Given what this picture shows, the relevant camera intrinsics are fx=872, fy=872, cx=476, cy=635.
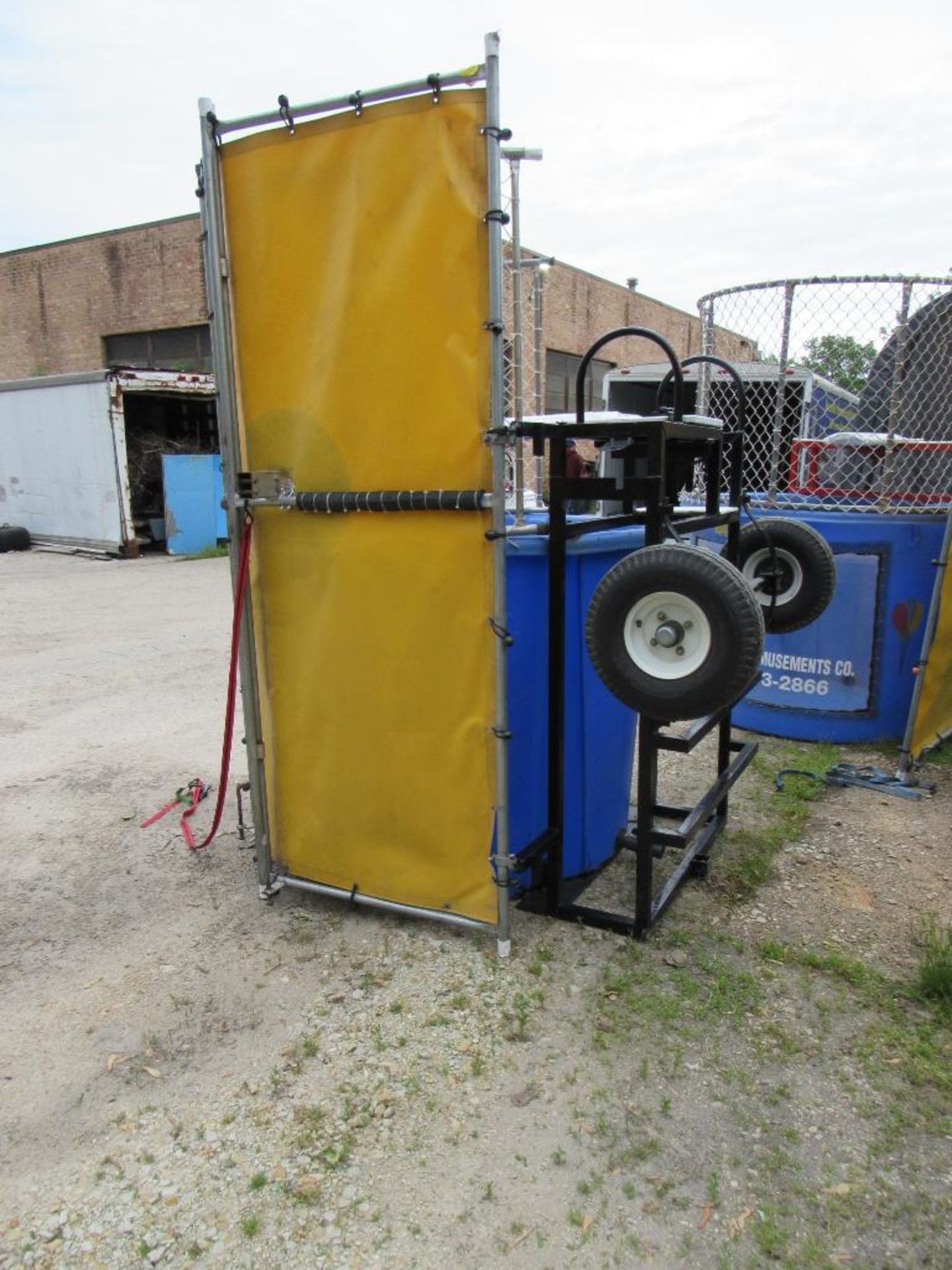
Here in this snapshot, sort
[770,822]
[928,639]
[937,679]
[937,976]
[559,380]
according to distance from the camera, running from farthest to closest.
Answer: [559,380], [937,679], [928,639], [770,822], [937,976]

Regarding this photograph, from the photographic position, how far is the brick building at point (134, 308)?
21250mm

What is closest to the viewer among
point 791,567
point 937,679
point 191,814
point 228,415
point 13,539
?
point 228,415

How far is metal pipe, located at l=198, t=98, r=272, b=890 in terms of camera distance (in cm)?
→ 300

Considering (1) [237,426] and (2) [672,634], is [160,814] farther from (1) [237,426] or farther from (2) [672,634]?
(2) [672,634]

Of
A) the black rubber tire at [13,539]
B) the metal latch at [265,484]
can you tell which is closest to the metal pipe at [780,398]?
the metal latch at [265,484]

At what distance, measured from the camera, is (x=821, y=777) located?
4672 millimetres

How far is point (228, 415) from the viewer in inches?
124

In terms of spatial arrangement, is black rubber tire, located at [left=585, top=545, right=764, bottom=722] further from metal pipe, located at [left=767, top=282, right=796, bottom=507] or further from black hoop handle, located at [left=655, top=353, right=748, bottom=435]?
metal pipe, located at [left=767, top=282, right=796, bottom=507]

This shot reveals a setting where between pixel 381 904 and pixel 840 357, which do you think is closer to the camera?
pixel 381 904

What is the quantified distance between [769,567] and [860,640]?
1.53m

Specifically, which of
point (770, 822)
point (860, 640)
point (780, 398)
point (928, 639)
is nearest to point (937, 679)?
point (928, 639)

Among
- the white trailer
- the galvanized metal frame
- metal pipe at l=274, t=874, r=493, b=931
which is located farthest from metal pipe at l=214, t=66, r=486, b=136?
the white trailer

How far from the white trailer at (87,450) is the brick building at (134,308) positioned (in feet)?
15.3

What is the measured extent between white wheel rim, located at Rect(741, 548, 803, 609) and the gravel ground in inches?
43.8
